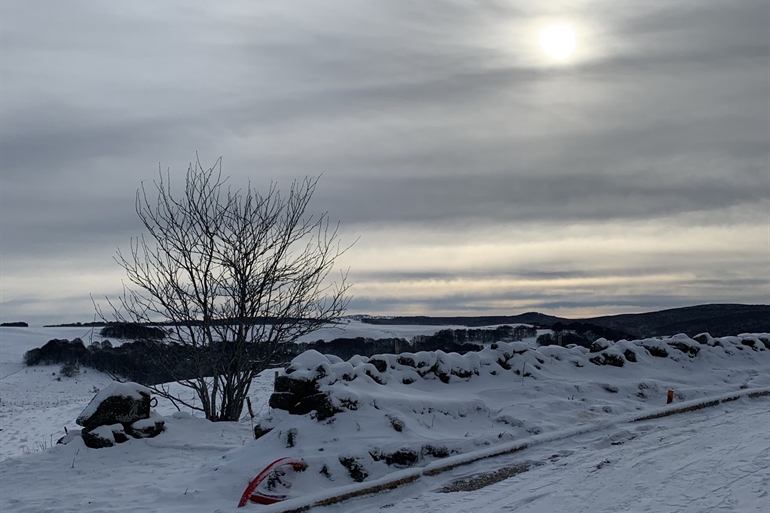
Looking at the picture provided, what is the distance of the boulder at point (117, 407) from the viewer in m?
10.6

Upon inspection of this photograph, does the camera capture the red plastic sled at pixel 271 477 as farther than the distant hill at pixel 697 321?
No

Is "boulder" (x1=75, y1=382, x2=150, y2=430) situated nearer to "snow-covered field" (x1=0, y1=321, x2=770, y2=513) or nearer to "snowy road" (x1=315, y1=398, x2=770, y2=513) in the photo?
"snow-covered field" (x1=0, y1=321, x2=770, y2=513)

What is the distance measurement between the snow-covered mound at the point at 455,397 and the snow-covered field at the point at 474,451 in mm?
30

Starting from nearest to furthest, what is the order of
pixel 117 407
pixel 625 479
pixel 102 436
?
pixel 625 479, pixel 102 436, pixel 117 407

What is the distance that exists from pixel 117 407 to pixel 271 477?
4.37 meters

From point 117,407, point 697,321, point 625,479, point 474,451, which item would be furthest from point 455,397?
point 697,321

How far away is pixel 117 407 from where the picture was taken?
1084 cm

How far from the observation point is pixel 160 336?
14.9 m

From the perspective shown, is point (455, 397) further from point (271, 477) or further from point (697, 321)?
point (697, 321)

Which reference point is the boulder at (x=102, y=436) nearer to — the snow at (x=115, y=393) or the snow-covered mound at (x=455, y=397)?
the snow at (x=115, y=393)

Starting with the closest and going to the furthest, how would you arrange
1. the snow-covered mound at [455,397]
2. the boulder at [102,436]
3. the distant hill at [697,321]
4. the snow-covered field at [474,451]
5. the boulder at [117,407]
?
the snow-covered field at [474,451] → the snow-covered mound at [455,397] → the boulder at [102,436] → the boulder at [117,407] → the distant hill at [697,321]

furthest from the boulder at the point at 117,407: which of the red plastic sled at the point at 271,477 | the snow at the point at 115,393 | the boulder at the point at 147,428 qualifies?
the red plastic sled at the point at 271,477

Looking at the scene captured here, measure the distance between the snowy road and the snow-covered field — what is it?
0.02m

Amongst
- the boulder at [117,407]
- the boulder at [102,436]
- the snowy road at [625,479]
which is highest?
the boulder at [117,407]
